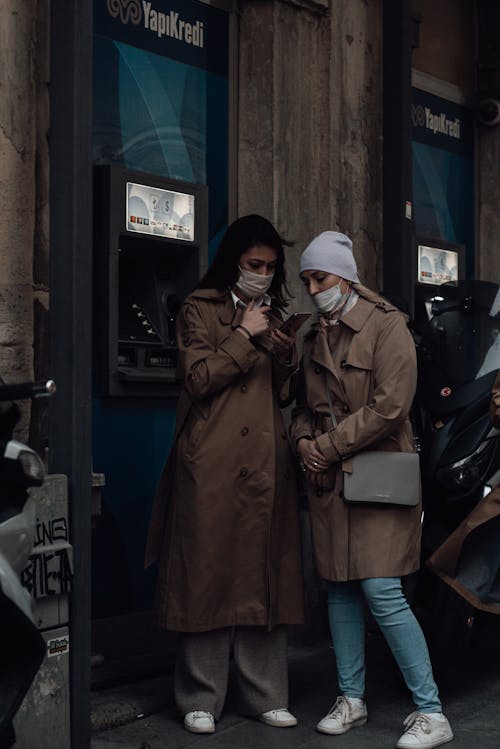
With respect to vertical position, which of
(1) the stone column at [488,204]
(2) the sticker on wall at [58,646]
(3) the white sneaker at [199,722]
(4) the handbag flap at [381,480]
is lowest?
(3) the white sneaker at [199,722]

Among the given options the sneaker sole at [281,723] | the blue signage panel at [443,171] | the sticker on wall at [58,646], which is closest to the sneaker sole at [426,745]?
the sneaker sole at [281,723]

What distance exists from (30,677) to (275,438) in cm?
196

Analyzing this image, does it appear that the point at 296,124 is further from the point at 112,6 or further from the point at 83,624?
the point at 83,624

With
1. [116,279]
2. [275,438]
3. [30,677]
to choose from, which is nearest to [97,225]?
[116,279]

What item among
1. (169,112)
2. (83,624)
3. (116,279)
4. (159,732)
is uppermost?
(169,112)

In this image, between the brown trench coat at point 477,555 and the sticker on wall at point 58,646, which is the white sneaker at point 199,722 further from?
the brown trench coat at point 477,555

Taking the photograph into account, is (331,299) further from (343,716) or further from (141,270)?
(343,716)

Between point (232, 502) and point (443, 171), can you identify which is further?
point (443, 171)

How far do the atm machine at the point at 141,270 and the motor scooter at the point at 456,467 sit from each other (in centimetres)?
105

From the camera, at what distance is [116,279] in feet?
18.1

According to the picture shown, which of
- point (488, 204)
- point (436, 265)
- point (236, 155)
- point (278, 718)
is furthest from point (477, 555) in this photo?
Result: point (488, 204)

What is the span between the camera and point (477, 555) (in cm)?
518

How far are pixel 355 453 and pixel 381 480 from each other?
132 millimetres

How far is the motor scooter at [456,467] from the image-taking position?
516 centimetres
